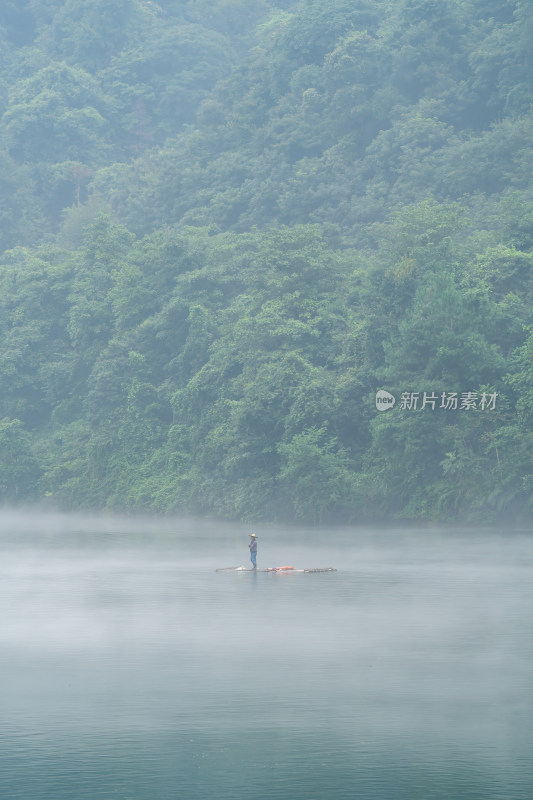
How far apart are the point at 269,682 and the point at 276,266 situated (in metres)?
34.4

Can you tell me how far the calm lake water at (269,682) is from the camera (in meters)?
13.6

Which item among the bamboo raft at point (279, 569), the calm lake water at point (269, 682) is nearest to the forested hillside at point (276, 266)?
the calm lake water at point (269, 682)

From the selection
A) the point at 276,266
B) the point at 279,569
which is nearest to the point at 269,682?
the point at 279,569

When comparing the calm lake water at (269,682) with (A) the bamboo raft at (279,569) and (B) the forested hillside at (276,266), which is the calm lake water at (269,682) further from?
(B) the forested hillside at (276,266)

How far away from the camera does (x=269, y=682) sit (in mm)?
17812

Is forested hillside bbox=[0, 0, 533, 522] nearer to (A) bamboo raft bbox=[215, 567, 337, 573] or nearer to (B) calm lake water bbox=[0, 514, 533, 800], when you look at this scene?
(B) calm lake water bbox=[0, 514, 533, 800]

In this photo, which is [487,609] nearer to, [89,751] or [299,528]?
[89,751]

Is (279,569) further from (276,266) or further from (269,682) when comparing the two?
(276,266)

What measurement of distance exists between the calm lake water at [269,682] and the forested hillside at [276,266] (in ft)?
36.7

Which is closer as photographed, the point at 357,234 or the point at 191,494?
the point at 191,494

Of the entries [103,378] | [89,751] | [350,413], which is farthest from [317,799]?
[103,378]

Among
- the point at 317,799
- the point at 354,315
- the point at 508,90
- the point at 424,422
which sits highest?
the point at 508,90

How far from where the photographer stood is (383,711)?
16.2 metres

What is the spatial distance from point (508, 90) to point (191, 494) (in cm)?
2524
